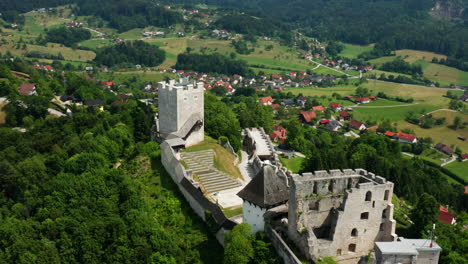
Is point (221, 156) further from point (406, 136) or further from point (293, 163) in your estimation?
point (406, 136)

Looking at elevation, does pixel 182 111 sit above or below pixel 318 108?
above

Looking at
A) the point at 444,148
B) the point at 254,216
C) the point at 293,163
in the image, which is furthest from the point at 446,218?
the point at 444,148

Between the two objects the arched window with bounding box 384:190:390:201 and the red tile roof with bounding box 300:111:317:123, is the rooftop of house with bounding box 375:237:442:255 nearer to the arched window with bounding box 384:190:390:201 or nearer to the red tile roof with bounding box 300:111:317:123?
the arched window with bounding box 384:190:390:201

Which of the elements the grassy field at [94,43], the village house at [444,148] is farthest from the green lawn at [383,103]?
the grassy field at [94,43]

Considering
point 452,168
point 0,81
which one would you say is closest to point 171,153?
point 0,81

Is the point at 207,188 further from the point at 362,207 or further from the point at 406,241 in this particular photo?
the point at 406,241
